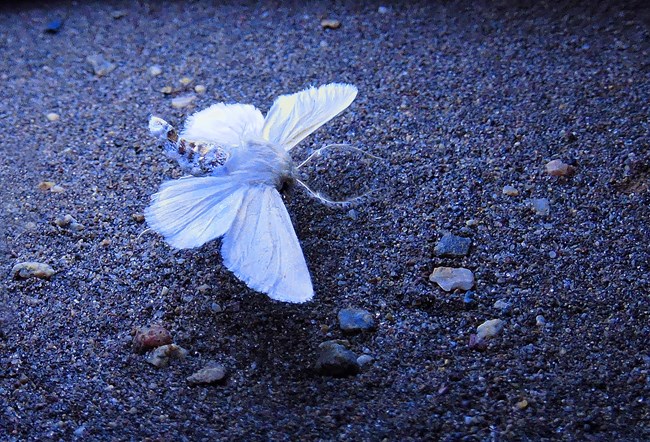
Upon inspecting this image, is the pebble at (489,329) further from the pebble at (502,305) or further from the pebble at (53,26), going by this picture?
the pebble at (53,26)

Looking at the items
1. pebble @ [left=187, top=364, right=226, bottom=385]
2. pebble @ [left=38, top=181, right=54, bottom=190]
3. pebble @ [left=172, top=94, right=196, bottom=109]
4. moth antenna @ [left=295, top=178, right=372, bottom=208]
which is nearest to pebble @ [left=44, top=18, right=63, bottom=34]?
pebble @ [left=172, top=94, right=196, bottom=109]

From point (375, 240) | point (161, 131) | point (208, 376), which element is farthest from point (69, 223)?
point (375, 240)

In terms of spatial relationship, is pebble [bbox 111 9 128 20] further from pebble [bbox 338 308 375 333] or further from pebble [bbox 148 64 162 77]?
pebble [bbox 338 308 375 333]

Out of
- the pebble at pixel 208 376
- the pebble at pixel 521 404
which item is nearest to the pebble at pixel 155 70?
the pebble at pixel 208 376

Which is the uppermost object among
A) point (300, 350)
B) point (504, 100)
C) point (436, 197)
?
point (504, 100)

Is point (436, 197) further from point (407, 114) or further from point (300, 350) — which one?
point (300, 350)

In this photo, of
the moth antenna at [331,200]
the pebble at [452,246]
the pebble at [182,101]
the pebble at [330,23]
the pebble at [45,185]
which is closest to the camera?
the pebble at [452,246]

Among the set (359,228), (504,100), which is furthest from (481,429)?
(504,100)
